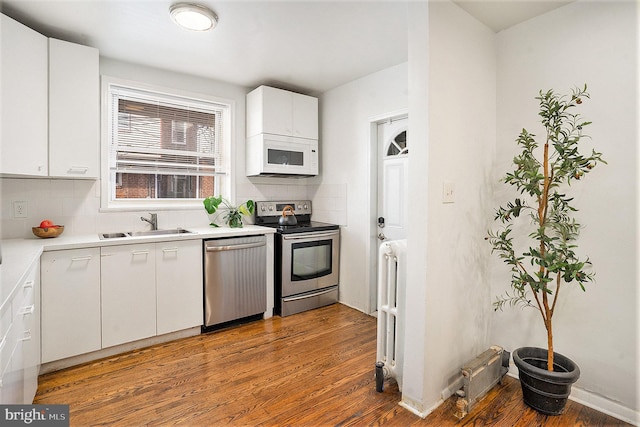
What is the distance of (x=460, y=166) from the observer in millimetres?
2053

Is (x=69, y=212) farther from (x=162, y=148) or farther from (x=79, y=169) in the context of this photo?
(x=162, y=148)

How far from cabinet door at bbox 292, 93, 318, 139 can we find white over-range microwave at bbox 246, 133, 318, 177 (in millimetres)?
79

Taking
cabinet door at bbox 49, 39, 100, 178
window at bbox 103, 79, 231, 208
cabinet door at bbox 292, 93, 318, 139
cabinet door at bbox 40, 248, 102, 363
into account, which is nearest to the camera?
cabinet door at bbox 40, 248, 102, 363

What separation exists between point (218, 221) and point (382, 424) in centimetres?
258

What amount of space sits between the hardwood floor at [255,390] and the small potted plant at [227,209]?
1197 mm

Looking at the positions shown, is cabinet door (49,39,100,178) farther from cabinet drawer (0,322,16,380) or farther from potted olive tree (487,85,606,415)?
potted olive tree (487,85,606,415)

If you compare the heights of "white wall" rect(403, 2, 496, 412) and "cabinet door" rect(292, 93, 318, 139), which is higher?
"cabinet door" rect(292, 93, 318, 139)

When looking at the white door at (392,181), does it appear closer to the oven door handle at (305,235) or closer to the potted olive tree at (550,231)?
the oven door handle at (305,235)

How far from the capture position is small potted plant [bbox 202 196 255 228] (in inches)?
134

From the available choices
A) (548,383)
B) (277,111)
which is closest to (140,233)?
(277,111)

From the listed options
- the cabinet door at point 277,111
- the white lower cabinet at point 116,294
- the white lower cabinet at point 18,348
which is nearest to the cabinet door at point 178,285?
the white lower cabinet at point 116,294

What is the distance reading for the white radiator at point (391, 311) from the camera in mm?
2055

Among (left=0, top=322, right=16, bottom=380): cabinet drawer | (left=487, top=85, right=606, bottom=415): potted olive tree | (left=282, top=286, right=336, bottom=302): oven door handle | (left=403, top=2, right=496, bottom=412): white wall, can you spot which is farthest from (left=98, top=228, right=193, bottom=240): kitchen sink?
(left=487, top=85, right=606, bottom=415): potted olive tree

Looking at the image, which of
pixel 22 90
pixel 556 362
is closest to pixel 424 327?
pixel 556 362
